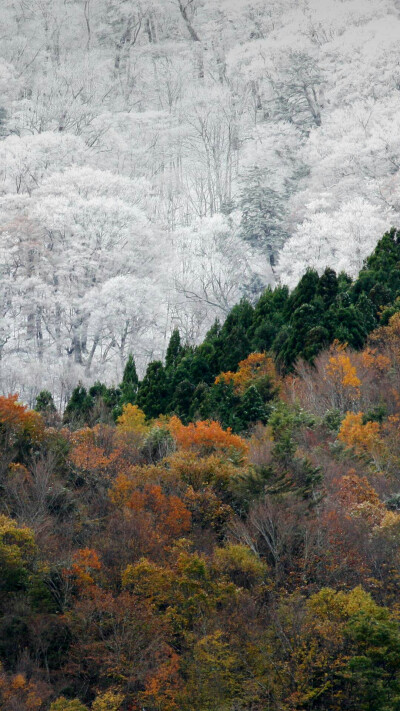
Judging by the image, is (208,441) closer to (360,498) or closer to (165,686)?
(360,498)

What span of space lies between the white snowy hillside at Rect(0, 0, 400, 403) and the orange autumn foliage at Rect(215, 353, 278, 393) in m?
17.3

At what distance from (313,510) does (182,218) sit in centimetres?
5659

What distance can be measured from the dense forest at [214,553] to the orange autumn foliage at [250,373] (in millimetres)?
939

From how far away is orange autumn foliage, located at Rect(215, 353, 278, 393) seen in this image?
37.6 meters

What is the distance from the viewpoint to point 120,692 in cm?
1942

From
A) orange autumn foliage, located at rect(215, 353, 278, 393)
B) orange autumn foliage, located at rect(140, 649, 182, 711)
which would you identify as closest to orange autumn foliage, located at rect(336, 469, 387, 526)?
orange autumn foliage, located at rect(140, 649, 182, 711)

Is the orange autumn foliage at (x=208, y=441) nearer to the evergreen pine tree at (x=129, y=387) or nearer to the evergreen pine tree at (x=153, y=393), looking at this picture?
the evergreen pine tree at (x=153, y=393)

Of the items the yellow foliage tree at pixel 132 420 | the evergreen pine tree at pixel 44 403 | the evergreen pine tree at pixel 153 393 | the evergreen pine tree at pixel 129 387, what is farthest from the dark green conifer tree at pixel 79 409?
the evergreen pine tree at pixel 153 393

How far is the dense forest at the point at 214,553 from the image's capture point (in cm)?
1858

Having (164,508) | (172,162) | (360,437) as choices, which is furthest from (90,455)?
(172,162)

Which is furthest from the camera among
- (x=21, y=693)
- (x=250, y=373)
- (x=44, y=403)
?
(x=44, y=403)

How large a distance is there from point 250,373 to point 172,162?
174ft

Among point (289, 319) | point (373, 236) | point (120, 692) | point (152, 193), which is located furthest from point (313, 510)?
point (152, 193)

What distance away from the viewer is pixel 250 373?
38.3 metres
